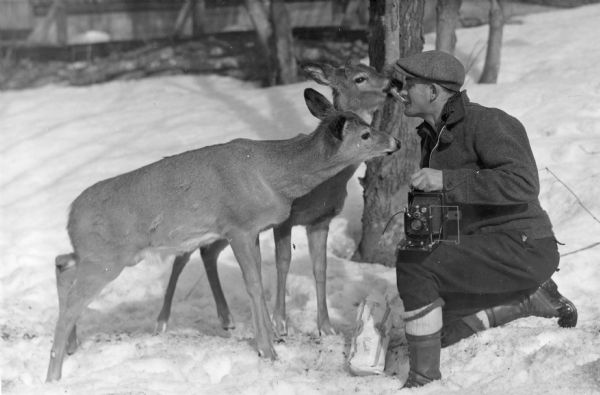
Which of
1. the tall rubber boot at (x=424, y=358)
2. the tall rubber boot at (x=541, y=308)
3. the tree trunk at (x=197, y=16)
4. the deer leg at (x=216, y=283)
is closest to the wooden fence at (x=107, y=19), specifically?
the tree trunk at (x=197, y=16)

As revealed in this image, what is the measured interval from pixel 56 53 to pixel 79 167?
5470mm

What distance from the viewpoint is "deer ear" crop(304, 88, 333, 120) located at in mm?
6797

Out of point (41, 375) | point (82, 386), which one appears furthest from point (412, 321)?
point (41, 375)

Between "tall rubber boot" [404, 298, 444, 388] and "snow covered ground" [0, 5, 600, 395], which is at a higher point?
"tall rubber boot" [404, 298, 444, 388]

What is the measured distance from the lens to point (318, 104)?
685 cm

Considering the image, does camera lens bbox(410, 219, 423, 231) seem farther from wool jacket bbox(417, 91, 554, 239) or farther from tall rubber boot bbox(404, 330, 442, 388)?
tall rubber boot bbox(404, 330, 442, 388)

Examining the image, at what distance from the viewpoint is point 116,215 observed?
6.29 metres

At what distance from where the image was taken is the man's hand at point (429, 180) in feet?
16.6

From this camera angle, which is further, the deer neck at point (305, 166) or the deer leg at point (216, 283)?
the deer leg at point (216, 283)

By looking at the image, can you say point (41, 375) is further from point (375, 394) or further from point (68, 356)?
point (375, 394)

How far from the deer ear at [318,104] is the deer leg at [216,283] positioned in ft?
3.96

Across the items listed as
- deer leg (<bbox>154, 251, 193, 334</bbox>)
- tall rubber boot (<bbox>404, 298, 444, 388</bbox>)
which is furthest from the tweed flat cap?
deer leg (<bbox>154, 251, 193, 334</bbox>)

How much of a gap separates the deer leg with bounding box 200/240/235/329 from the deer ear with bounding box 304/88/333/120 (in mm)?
1207

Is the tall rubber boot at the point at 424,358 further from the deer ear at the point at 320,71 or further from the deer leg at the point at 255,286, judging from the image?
the deer ear at the point at 320,71
